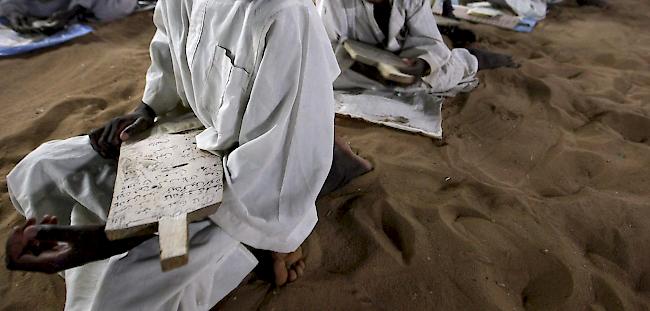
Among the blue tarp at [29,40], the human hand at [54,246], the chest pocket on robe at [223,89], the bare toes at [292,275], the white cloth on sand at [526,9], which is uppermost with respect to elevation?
the chest pocket on robe at [223,89]

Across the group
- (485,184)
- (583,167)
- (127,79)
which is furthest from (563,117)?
(127,79)

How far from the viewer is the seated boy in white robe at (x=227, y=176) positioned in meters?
1.11

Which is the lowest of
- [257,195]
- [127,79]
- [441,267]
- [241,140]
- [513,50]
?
[513,50]

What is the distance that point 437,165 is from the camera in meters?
2.10

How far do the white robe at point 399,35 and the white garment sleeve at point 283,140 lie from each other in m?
1.37

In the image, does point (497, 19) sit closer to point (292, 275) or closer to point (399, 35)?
point (399, 35)

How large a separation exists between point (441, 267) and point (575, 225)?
0.64 meters

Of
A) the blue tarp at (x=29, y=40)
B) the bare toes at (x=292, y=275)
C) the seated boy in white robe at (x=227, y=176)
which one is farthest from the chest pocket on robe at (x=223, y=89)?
the blue tarp at (x=29, y=40)

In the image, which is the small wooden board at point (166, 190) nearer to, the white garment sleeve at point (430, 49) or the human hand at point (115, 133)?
the human hand at point (115, 133)

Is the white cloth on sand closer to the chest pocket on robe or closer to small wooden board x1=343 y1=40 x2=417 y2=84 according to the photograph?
small wooden board x1=343 y1=40 x2=417 y2=84

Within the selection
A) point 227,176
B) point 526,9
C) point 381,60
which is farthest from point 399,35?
point 526,9

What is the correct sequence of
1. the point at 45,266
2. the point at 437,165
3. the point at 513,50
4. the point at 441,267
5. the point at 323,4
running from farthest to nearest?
the point at 513,50
the point at 323,4
the point at 437,165
the point at 441,267
the point at 45,266

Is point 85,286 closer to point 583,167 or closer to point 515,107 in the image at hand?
point 583,167

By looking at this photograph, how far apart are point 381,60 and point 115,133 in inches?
57.3
